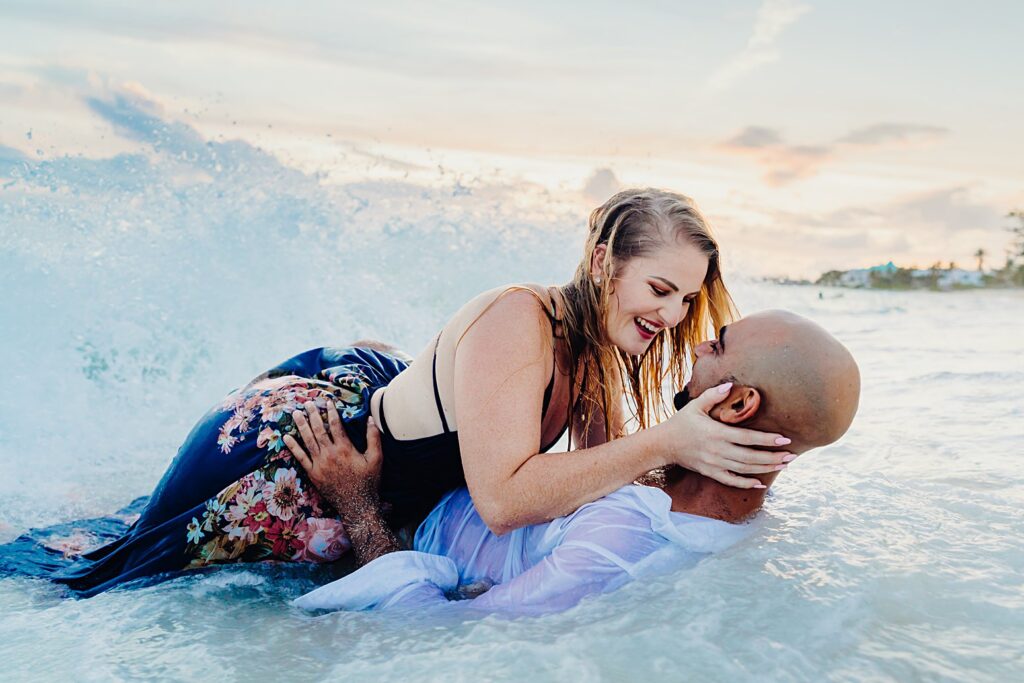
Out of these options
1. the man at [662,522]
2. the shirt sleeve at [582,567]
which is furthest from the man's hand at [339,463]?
the shirt sleeve at [582,567]

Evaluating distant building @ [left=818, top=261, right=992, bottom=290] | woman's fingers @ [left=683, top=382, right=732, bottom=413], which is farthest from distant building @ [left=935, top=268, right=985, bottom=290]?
woman's fingers @ [left=683, top=382, right=732, bottom=413]

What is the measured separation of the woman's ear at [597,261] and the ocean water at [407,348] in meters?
1.07

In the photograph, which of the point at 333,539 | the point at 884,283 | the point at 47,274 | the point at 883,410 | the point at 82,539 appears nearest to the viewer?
the point at 333,539

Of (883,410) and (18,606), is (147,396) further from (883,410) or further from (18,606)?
(883,410)

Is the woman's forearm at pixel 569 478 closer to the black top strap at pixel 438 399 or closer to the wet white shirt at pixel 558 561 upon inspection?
the wet white shirt at pixel 558 561

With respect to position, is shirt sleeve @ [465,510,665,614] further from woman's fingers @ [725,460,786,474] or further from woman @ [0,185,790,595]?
woman's fingers @ [725,460,786,474]

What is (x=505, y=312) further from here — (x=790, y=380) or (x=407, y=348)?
(x=407, y=348)

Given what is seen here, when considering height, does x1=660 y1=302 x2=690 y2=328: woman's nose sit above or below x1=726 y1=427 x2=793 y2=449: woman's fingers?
above

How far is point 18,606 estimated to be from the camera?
3.10m

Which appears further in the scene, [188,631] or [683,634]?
→ [188,631]

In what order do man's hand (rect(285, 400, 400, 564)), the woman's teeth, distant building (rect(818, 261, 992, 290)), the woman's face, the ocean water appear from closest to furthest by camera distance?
the ocean water, the woman's face, the woman's teeth, man's hand (rect(285, 400, 400, 564)), distant building (rect(818, 261, 992, 290))

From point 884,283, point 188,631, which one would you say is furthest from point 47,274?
point 884,283

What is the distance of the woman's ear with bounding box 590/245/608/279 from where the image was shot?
316cm

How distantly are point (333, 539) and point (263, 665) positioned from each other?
89 centimetres
